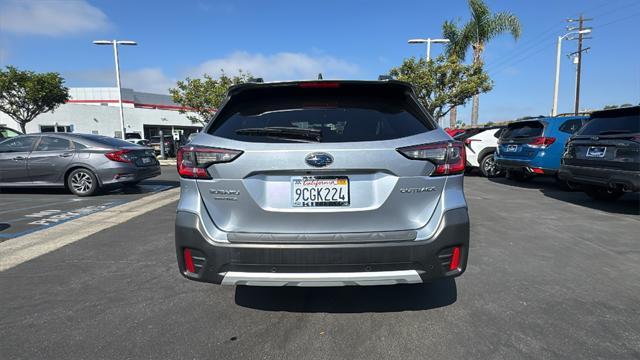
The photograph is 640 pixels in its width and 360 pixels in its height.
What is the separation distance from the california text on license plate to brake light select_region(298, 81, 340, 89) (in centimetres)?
79

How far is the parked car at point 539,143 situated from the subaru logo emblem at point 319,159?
839 cm

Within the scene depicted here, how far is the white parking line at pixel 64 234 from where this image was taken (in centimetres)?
431

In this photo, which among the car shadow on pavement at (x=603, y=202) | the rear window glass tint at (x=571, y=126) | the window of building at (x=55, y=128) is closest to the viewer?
the car shadow on pavement at (x=603, y=202)

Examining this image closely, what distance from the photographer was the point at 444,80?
71.5 ft

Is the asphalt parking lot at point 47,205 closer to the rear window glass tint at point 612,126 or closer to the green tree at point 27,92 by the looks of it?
the rear window glass tint at point 612,126

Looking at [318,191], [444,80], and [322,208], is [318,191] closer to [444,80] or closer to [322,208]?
[322,208]

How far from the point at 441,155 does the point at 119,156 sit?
7.97 metres

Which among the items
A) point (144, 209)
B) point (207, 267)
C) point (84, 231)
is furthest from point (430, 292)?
point (144, 209)

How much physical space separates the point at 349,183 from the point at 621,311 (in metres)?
2.40

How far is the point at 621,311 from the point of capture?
2.88 metres

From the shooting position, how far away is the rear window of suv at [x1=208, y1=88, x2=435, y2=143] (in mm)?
2461

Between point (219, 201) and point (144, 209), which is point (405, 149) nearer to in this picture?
point (219, 201)

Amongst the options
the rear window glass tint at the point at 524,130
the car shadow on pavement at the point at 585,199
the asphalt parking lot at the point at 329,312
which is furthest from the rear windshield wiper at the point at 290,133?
→ the rear window glass tint at the point at 524,130

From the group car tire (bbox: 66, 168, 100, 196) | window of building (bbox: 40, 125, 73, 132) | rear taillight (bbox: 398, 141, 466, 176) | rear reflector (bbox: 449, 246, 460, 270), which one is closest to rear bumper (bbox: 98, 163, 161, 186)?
car tire (bbox: 66, 168, 100, 196)
